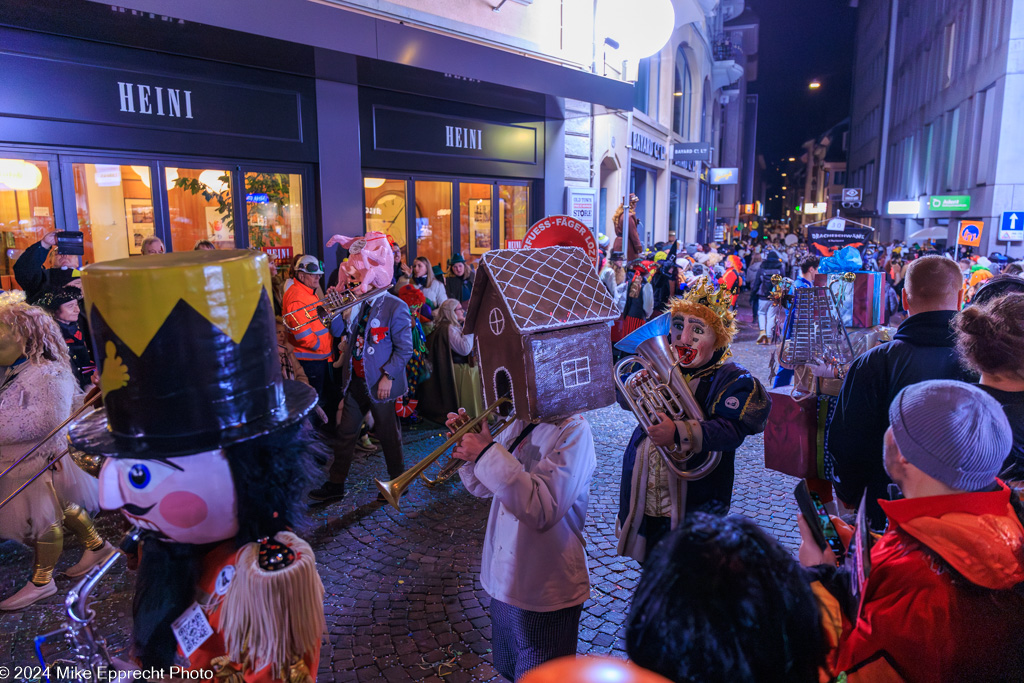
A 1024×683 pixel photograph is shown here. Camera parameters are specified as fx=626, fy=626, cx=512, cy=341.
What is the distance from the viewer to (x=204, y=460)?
5.50 feet

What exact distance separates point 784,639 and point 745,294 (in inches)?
891

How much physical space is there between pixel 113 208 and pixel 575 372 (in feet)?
20.9

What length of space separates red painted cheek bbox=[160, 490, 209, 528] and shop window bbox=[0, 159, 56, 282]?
5923mm

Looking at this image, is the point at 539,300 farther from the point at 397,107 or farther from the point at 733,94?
the point at 733,94

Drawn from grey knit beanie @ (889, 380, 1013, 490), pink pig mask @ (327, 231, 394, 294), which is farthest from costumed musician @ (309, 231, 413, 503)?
grey knit beanie @ (889, 380, 1013, 490)

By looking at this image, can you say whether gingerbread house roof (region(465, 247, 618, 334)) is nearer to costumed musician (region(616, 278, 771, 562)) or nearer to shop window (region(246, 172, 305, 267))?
costumed musician (region(616, 278, 771, 562))

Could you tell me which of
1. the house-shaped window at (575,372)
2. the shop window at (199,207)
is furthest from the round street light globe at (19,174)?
the house-shaped window at (575,372)

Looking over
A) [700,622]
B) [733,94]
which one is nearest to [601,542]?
[700,622]

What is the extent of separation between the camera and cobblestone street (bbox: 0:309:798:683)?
3434 millimetres

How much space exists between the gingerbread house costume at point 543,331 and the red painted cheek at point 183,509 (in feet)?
3.76

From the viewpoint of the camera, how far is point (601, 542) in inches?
185

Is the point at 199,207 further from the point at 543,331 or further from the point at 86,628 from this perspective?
the point at 86,628

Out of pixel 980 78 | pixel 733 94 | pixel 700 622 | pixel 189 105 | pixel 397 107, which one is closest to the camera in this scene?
pixel 700 622

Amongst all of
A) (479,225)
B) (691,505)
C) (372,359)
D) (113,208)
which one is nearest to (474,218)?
(479,225)
